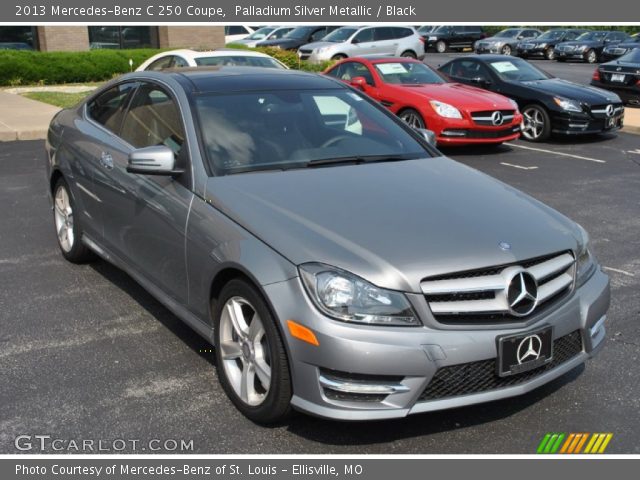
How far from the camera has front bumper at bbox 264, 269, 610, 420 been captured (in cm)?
341

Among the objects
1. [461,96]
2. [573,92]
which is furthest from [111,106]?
[573,92]

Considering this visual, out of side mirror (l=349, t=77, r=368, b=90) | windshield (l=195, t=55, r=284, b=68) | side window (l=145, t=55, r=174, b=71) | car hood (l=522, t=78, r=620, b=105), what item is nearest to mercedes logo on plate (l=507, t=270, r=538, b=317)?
windshield (l=195, t=55, r=284, b=68)

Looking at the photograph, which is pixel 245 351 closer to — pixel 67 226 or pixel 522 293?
pixel 522 293

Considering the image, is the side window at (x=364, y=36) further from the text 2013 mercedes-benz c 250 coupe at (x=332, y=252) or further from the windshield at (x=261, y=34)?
the text 2013 mercedes-benz c 250 coupe at (x=332, y=252)

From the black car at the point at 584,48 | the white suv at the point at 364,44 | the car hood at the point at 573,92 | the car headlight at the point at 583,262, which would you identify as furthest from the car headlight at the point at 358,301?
the black car at the point at 584,48

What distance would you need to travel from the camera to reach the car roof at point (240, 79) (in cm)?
507

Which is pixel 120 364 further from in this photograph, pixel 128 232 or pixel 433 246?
pixel 433 246

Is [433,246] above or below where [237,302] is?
above

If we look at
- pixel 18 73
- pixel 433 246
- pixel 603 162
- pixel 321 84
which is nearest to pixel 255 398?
pixel 433 246

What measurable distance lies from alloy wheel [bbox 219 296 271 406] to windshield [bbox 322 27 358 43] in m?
24.8

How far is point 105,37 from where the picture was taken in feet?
91.3
